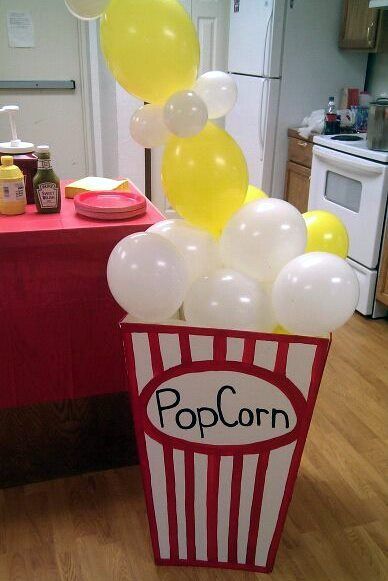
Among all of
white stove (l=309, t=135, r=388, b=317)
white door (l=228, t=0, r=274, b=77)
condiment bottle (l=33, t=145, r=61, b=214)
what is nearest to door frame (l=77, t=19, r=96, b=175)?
white door (l=228, t=0, r=274, b=77)

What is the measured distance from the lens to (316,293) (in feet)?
3.70

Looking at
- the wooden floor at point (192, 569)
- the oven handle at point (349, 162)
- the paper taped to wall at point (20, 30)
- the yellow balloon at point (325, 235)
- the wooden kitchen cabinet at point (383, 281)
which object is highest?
the paper taped to wall at point (20, 30)

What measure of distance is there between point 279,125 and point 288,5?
698 mm

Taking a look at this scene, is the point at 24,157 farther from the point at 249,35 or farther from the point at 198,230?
the point at 249,35

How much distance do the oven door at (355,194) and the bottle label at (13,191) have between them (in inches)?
72.3

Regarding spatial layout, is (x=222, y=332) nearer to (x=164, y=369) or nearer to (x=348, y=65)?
(x=164, y=369)

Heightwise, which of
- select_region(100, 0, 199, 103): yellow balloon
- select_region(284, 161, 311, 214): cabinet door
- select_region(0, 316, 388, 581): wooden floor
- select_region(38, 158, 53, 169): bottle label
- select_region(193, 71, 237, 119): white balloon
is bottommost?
select_region(0, 316, 388, 581): wooden floor

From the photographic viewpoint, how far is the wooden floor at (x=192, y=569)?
1493 millimetres

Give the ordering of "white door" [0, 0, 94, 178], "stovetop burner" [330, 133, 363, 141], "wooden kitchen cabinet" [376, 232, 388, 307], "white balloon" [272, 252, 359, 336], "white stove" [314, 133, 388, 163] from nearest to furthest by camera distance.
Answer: "white balloon" [272, 252, 359, 336]
"white stove" [314, 133, 388, 163]
"wooden kitchen cabinet" [376, 232, 388, 307]
"stovetop burner" [330, 133, 363, 141]
"white door" [0, 0, 94, 178]

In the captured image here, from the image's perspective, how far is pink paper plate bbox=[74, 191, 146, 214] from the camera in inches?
61.5

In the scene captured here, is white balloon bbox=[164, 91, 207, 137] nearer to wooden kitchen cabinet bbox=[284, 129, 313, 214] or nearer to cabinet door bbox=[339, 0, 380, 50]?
wooden kitchen cabinet bbox=[284, 129, 313, 214]

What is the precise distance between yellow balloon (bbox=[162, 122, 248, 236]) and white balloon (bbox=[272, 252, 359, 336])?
252 millimetres

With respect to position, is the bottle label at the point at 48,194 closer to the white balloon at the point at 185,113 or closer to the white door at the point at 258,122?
the white balloon at the point at 185,113

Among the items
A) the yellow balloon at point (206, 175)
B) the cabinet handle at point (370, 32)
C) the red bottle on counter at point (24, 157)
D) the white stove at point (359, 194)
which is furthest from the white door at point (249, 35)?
the yellow balloon at point (206, 175)
